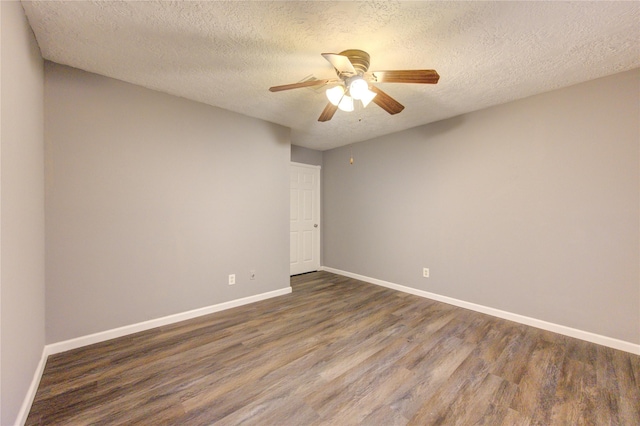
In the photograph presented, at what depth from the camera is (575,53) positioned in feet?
6.39

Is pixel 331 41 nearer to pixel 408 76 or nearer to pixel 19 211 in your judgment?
pixel 408 76

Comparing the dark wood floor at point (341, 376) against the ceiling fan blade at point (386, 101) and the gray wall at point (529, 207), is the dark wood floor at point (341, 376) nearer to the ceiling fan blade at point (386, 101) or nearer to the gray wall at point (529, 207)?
the gray wall at point (529, 207)

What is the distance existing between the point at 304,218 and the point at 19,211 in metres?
3.75

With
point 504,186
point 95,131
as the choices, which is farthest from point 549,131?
point 95,131

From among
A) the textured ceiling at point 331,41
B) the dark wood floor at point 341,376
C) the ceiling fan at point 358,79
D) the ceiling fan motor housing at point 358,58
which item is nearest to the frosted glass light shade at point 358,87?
the ceiling fan at point 358,79

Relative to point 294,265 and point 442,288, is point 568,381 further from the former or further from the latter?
point 294,265

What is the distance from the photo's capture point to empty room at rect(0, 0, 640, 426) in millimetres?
1563

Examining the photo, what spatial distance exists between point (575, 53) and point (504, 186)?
135 centimetres

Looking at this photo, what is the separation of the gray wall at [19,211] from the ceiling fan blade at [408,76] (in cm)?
212

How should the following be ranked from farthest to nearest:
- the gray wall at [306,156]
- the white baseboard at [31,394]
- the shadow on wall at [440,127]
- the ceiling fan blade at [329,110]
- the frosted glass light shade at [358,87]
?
the gray wall at [306,156] < the shadow on wall at [440,127] < the ceiling fan blade at [329,110] < the frosted glass light shade at [358,87] < the white baseboard at [31,394]

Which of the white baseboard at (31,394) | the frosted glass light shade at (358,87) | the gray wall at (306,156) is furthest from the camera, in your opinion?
the gray wall at (306,156)

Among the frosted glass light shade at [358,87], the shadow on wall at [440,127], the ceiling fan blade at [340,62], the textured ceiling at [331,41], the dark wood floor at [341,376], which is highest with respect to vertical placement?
the textured ceiling at [331,41]

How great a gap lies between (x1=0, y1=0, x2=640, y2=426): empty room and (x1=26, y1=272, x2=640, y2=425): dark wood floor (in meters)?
0.02

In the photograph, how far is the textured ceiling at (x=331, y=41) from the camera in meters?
1.55
